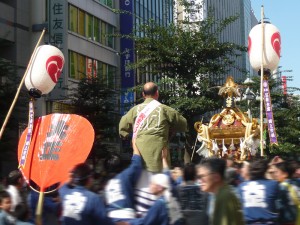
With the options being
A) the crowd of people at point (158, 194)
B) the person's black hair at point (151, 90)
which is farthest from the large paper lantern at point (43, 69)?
the person's black hair at point (151, 90)

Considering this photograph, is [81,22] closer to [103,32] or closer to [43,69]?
[103,32]

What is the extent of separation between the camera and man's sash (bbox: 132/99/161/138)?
21.6 feet

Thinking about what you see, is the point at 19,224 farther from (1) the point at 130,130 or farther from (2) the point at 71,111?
(2) the point at 71,111

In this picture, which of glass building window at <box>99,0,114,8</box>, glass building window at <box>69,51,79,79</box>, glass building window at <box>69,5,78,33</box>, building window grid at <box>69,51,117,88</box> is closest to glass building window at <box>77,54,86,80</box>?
building window grid at <box>69,51,117,88</box>

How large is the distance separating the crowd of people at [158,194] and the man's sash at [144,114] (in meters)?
0.01

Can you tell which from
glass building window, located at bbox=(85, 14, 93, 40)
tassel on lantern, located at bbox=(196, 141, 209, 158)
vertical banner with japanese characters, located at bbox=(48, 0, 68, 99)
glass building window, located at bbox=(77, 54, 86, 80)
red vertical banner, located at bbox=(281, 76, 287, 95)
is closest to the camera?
tassel on lantern, located at bbox=(196, 141, 209, 158)

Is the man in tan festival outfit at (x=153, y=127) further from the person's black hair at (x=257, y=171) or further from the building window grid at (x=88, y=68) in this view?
the building window grid at (x=88, y=68)

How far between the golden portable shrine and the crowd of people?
10994mm

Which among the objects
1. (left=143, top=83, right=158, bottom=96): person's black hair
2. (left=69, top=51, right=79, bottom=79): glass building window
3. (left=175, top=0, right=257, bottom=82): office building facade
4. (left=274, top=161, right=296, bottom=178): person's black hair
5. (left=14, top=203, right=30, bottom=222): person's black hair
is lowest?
(left=14, top=203, right=30, bottom=222): person's black hair

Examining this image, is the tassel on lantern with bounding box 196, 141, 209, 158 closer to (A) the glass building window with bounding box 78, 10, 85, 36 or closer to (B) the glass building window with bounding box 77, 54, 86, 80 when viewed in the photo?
(B) the glass building window with bounding box 77, 54, 86, 80

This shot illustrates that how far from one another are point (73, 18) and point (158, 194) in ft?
83.6

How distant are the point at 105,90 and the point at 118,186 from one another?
2017 centimetres

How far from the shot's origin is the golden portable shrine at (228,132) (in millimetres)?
17875

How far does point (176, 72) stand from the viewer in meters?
24.1
